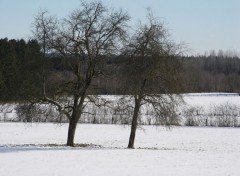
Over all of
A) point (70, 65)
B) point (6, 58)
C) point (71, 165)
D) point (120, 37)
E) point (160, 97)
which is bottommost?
point (71, 165)

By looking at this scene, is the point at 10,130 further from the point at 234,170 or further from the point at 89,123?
the point at 234,170

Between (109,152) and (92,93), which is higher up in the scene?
(92,93)

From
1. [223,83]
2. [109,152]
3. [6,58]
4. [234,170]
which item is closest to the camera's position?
[234,170]

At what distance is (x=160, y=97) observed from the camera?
96.6 ft

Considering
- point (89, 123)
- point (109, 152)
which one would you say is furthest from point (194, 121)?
point (109, 152)

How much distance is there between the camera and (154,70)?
29000 millimetres

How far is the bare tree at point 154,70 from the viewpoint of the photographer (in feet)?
95.1

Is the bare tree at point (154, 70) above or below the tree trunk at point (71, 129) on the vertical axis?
above

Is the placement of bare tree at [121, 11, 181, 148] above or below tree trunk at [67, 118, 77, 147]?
above

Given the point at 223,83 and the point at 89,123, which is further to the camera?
the point at 223,83

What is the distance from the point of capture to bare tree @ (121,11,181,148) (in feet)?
95.1

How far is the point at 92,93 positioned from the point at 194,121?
31840 millimetres

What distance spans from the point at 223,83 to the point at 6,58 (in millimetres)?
86827

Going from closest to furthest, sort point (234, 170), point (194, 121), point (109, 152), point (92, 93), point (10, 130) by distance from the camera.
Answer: point (234, 170)
point (109, 152)
point (92, 93)
point (10, 130)
point (194, 121)
